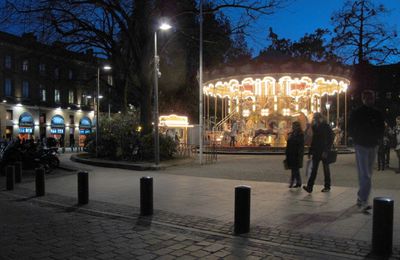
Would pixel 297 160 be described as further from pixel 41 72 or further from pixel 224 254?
pixel 41 72

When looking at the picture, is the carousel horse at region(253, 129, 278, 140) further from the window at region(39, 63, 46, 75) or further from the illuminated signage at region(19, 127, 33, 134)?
the window at region(39, 63, 46, 75)

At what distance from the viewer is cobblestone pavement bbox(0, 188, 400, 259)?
5.16 meters

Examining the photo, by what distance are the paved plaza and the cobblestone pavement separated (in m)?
0.01

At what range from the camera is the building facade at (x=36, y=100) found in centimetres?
4759

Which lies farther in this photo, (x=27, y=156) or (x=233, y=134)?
(x=233, y=134)

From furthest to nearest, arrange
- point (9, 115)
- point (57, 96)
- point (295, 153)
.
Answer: point (57, 96) < point (9, 115) < point (295, 153)

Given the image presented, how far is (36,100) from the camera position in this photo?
52.5 meters

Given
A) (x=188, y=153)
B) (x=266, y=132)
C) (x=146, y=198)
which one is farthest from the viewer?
(x=266, y=132)

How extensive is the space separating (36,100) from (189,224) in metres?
51.1

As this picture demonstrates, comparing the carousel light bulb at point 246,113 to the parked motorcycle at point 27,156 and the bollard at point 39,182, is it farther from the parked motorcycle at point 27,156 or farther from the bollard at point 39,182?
the bollard at point 39,182

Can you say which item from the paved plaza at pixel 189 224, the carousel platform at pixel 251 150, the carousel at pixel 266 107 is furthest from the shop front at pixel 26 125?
the paved plaza at pixel 189 224

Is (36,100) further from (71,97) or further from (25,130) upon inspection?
(71,97)

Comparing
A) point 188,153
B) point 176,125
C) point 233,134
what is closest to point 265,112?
point 233,134

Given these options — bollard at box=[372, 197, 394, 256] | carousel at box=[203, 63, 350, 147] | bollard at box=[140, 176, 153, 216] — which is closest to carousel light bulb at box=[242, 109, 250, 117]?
carousel at box=[203, 63, 350, 147]
